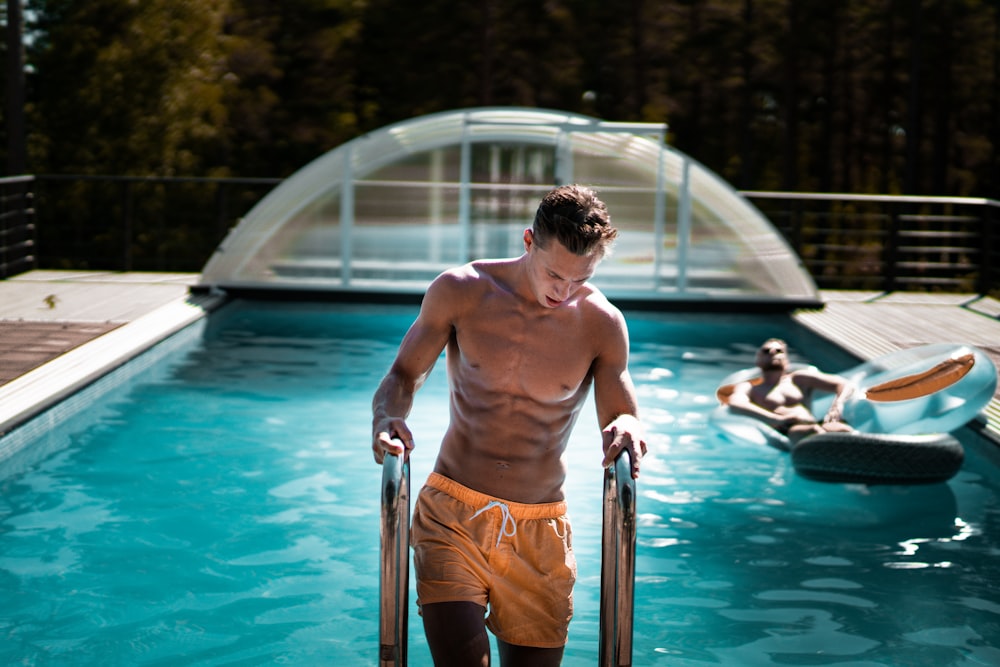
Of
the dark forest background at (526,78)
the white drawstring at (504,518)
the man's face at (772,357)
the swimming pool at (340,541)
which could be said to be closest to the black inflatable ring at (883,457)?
the swimming pool at (340,541)

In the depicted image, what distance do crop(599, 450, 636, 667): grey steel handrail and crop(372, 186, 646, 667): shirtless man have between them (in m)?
0.25

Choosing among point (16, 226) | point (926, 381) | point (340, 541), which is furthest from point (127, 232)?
point (926, 381)

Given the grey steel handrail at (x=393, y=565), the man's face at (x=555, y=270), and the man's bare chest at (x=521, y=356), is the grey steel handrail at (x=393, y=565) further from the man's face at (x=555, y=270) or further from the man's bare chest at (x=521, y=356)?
the man's face at (x=555, y=270)

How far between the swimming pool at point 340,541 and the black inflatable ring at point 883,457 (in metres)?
0.15

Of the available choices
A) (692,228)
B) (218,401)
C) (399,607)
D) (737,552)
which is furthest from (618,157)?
(399,607)

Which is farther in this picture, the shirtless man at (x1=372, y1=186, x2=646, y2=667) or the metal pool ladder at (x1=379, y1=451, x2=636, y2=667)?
the shirtless man at (x1=372, y1=186, x2=646, y2=667)

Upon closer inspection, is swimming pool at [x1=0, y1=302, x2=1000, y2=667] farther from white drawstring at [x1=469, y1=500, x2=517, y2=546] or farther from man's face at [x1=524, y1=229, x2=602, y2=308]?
man's face at [x1=524, y1=229, x2=602, y2=308]

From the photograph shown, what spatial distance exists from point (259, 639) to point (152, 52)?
23.0 meters

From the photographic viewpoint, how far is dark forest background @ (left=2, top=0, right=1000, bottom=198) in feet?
85.7

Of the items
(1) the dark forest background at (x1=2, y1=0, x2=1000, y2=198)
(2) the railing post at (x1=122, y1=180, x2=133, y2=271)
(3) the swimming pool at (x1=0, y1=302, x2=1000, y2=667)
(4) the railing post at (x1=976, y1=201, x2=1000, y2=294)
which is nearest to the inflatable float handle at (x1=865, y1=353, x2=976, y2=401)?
(3) the swimming pool at (x1=0, y1=302, x2=1000, y2=667)

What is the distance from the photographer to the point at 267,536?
19.5ft

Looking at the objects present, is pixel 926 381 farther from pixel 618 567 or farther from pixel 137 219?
pixel 137 219

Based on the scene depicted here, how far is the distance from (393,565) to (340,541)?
332cm

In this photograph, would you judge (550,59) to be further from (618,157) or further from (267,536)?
(267,536)
